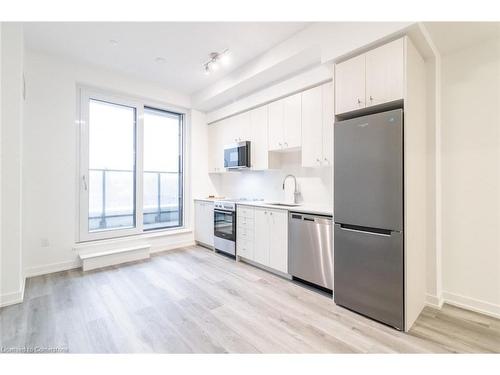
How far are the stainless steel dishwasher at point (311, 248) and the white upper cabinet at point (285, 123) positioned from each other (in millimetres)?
1086

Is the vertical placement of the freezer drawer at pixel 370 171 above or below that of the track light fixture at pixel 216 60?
below

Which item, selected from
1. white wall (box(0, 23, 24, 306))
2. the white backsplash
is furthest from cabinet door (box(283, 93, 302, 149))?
white wall (box(0, 23, 24, 306))

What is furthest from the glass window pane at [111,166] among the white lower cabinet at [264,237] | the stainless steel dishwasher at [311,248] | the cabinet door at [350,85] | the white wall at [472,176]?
the white wall at [472,176]

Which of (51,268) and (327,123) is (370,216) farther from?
(51,268)

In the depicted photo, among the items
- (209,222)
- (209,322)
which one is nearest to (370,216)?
(209,322)

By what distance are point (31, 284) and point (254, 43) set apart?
4047 millimetres

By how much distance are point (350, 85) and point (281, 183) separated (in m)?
1.90

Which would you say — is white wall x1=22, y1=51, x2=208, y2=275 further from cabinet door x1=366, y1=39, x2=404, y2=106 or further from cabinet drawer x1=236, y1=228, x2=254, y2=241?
cabinet door x1=366, y1=39, x2=404, y2=106

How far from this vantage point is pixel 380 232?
6.73ft

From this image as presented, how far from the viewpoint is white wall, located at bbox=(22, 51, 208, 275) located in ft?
10.2

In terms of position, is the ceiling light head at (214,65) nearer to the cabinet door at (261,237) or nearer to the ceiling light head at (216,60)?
the ceiling light head at (216,60)

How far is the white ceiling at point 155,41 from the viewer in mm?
2611

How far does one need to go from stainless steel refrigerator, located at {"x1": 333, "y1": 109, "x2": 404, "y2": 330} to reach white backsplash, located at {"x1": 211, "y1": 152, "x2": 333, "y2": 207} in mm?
939

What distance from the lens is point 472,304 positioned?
229cm
